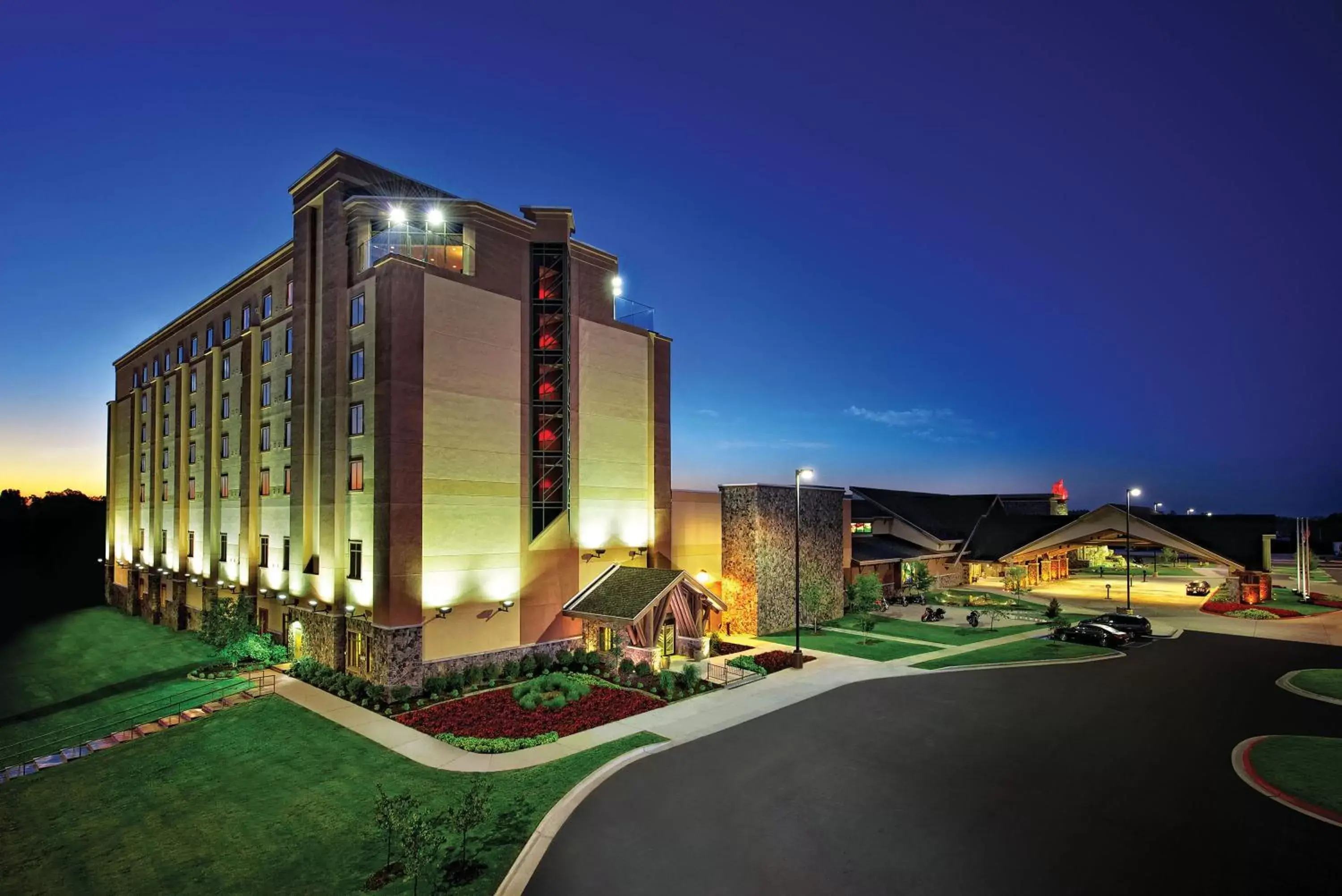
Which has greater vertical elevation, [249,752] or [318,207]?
[318,207]

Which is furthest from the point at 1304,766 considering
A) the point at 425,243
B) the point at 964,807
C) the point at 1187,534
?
the point at 1187,534

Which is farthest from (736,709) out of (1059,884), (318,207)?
(318,207)

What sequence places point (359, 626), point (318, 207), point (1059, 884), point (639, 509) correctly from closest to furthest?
point (1059, 884)
point (359, 626)
point (318, 207)
point (639, 509)

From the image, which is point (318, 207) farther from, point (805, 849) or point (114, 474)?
point (114, 474)

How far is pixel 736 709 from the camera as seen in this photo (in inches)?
943

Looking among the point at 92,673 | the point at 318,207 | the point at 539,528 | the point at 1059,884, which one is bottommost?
the point at 92,673

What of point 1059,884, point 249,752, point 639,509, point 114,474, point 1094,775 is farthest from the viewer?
point 114,474

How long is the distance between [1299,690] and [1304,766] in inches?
420

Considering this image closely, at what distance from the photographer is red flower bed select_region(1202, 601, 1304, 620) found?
4294cm

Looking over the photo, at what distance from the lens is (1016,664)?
3036 cm

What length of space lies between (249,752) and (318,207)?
81.0 ft

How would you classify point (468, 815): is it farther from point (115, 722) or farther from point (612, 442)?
point (612, 442)

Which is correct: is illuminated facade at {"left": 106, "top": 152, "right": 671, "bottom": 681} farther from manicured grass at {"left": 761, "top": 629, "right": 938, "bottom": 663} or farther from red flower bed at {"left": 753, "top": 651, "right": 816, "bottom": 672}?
manicured grass at {"left": 761, "top": 629, "right": 938, "bottom": 663}

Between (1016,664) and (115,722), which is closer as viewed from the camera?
(115,722)
